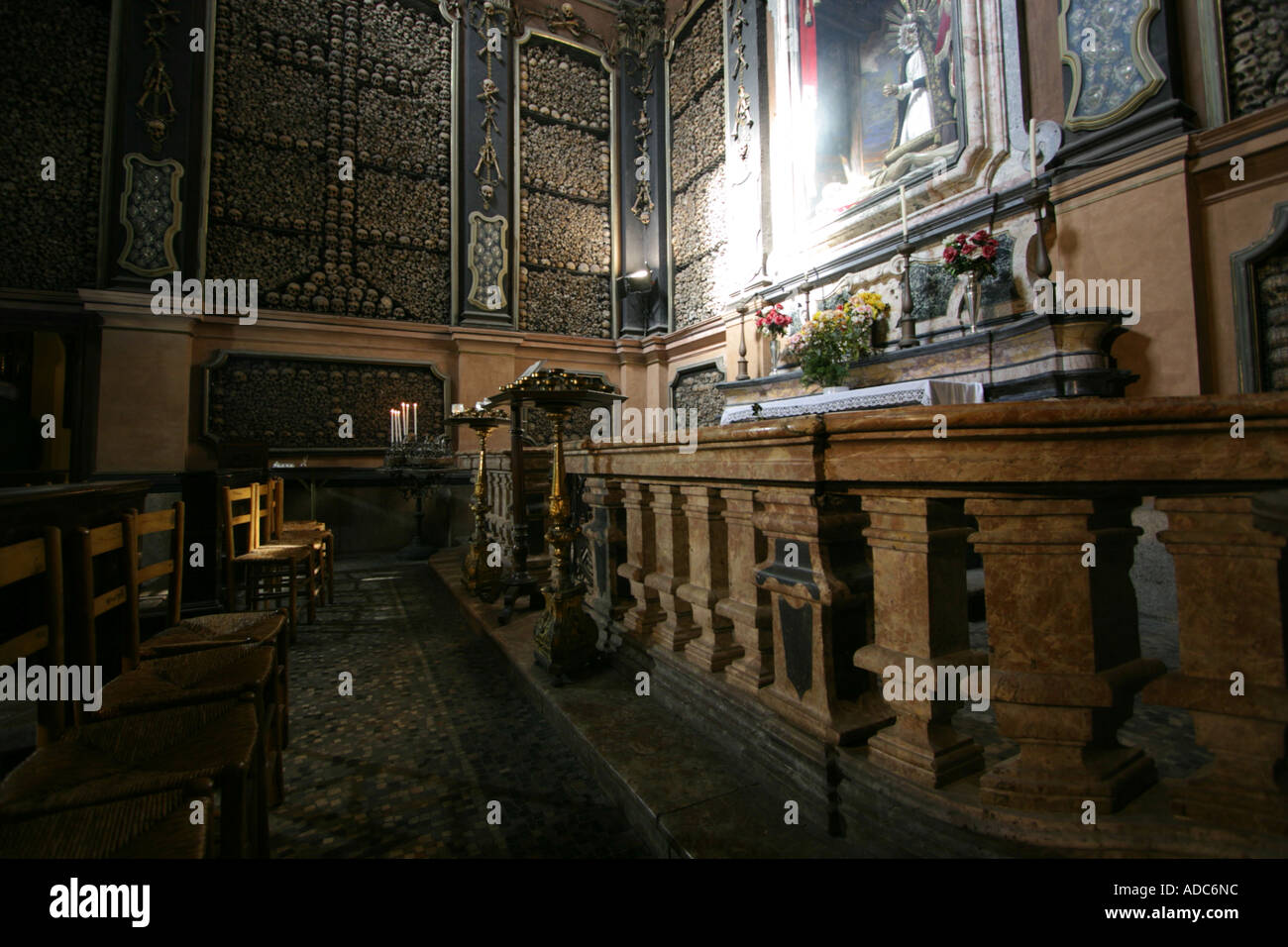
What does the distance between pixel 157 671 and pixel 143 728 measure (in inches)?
14.5

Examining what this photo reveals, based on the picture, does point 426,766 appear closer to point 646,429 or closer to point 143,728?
point 143,728

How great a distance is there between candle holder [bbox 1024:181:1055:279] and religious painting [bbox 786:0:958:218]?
1063 millimetres

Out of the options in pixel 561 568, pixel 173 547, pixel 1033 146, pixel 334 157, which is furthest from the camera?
pixel 334 157

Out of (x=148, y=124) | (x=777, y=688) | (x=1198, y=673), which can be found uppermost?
(x=148, y=124)

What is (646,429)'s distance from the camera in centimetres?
393

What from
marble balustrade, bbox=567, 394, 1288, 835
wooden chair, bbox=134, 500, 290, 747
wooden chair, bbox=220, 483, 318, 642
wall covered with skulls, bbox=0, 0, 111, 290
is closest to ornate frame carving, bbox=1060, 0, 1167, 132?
marble balustrade, bbox=567, 394, 1288, 835

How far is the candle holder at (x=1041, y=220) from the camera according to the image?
3967mm

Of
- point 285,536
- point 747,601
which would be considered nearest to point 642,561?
point 747,601
